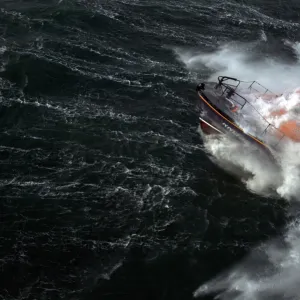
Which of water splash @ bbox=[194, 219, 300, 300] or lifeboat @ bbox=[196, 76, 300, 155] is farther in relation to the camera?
lifeboat @ bbox=[196, 76, 300, 155]

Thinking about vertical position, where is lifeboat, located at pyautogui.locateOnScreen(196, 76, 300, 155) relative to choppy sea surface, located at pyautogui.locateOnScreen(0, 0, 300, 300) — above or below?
above

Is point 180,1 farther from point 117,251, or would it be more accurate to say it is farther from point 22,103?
point 117,251

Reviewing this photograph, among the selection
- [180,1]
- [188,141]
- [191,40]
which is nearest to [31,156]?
[188,141]

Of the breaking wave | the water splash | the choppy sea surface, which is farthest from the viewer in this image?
the breaking wave

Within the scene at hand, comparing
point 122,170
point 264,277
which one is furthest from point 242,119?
point 264,277

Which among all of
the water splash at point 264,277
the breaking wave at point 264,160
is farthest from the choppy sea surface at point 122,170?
the breaking wave at point 264,160

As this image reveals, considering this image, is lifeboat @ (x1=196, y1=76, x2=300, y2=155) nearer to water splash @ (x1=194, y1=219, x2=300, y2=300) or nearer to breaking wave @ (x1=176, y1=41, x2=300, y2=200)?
breaking wave @ (x1=176, y1=41, x2=300, y2=200)

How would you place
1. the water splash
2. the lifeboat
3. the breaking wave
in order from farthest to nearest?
the lifeboat < the breaking wave < the water splash

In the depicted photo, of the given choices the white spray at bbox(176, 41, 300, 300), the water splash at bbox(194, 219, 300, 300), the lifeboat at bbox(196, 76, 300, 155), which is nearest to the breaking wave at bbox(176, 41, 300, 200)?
the white spray at bbox(176, 41, 300, 300)

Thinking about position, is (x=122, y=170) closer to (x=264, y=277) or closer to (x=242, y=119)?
(x=242, y=119)
